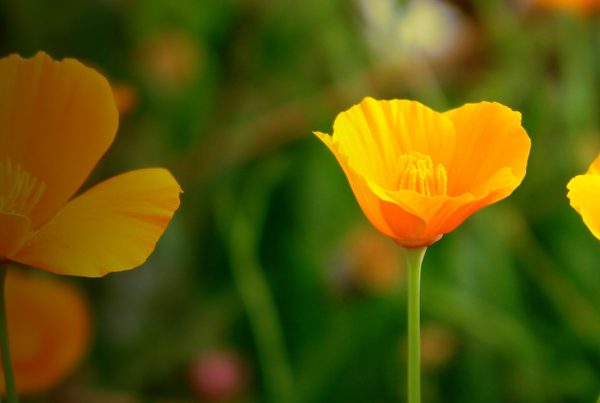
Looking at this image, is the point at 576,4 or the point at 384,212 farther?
the point at 576,4

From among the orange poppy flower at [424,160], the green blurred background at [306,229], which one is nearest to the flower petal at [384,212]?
the orange poppy flower at [424,160]

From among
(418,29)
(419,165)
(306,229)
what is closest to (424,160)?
(419,165)

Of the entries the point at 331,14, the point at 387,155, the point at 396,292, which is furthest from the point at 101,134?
the point at 331,14

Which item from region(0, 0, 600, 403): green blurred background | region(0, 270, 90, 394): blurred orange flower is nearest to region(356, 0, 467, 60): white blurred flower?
region(0, 0, 600, 403): green blurred background

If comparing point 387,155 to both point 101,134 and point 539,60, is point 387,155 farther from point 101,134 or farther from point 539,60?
point 539,60

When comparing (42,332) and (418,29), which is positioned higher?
(418,29)

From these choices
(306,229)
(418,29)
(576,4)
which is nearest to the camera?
(576,4)

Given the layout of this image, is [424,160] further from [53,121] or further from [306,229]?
[306,229]
